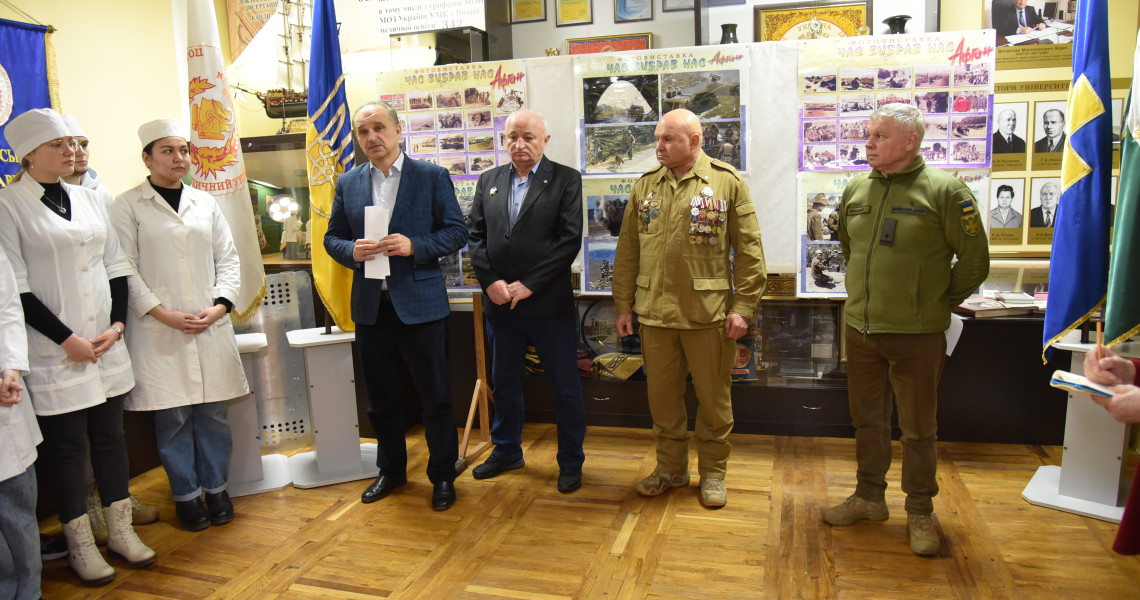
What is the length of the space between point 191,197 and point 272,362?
117cm

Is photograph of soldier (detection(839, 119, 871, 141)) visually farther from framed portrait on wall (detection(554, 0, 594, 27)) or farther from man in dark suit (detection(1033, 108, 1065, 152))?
framed portrait on wall (detection(554, 0, 594, 27))

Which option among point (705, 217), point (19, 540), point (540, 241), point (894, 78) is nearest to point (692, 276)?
point (705, 217)

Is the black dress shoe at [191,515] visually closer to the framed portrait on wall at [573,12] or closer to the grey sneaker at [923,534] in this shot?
the grey sneaker at [923,534]

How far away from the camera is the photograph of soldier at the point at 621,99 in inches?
150

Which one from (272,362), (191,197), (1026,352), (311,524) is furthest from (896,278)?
(272,362)

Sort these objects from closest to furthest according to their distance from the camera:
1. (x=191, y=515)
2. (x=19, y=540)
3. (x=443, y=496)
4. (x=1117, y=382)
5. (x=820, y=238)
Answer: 1. (x=1117, y=382)
2. (x=19, y=540)
3. (x=191, y=515)
4. (x=443, y=496)
5. (x=820, y=238)

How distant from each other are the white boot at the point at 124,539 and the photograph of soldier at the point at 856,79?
3.67 meters

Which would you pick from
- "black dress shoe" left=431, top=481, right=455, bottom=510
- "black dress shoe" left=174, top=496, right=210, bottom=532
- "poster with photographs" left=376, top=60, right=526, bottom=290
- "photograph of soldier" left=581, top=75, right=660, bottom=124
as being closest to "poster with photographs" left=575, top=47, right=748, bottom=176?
"photograph of soldier" left=581, top=75, right=660, bottom=124

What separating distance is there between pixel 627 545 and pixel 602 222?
1.81 m

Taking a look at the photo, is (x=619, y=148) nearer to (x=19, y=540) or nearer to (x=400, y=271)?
(x=400, y=271)

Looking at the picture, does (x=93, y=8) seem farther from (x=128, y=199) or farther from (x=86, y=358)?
(x=86, y=358)

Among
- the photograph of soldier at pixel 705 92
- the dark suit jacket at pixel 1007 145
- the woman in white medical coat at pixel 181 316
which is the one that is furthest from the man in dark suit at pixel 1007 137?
the woman in white medical coat at pixel 181 316

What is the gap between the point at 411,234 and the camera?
3.13 m

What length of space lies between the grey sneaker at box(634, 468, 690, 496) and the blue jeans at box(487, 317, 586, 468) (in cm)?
33
